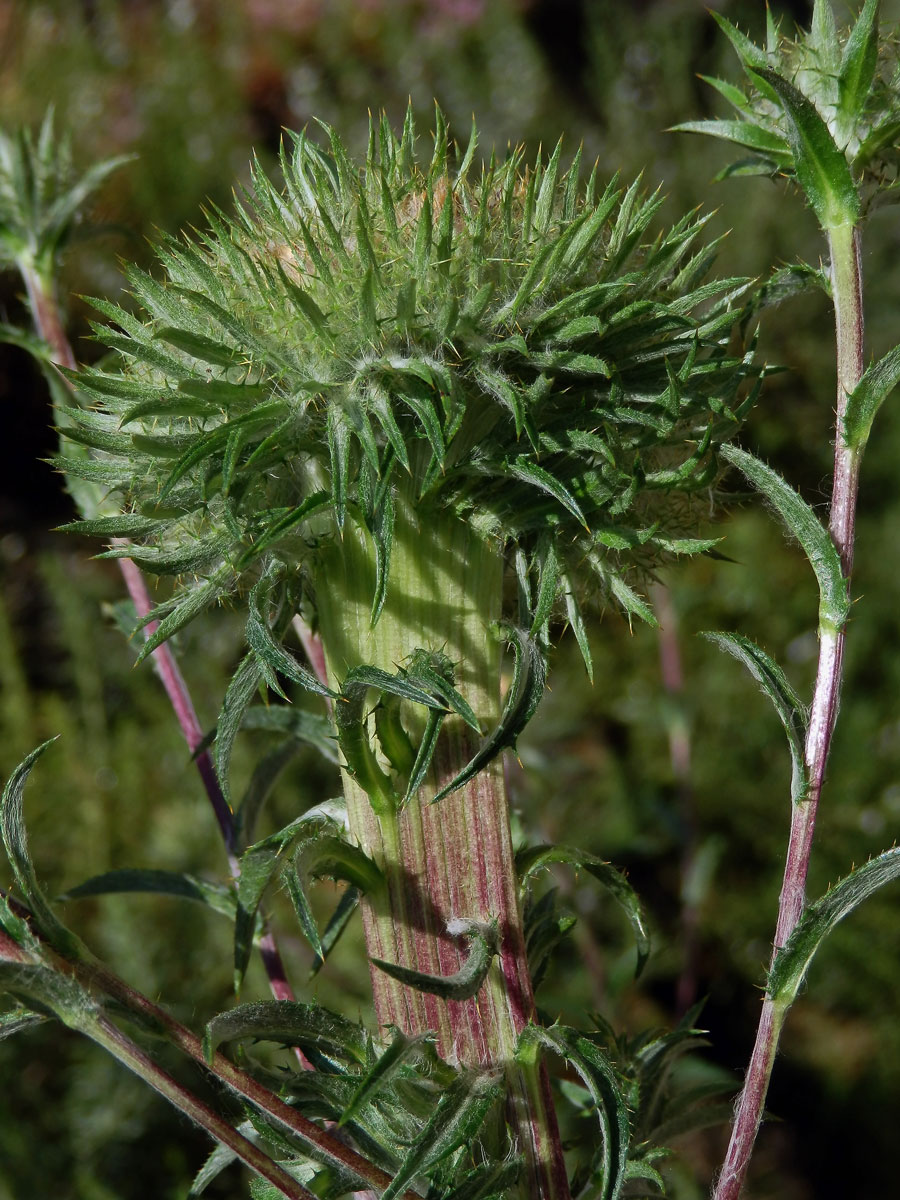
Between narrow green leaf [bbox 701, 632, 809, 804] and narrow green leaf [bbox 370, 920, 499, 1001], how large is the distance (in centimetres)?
38

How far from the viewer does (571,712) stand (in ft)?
17.4

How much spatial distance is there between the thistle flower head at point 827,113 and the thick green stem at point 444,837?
2.01ft

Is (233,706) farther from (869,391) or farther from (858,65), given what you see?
(858,65)

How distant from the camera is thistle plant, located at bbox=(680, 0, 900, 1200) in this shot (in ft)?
3.95

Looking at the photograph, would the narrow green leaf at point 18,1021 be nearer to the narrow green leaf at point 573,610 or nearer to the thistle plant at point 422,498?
the thistle plant at point 422,498

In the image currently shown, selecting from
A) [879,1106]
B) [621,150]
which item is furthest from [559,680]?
[621,150]

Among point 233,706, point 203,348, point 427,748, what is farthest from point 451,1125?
point 203,348

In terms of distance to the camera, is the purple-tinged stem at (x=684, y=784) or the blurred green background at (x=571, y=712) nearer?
the purple-tinged stem at (x=684, y=784)

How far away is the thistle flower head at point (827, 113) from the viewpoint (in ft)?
4.17

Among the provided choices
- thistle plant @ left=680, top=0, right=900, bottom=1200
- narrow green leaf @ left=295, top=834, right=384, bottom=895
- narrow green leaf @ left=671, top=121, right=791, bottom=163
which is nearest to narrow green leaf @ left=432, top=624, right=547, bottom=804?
narrow green leaf @ left=295, top=834, right=384, bottom=895

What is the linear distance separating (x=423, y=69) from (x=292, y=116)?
1.09 m

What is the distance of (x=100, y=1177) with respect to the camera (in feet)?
10.5

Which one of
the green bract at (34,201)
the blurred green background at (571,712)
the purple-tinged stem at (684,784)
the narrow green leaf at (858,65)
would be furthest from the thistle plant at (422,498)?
the purple-tinged stem at (684,784)

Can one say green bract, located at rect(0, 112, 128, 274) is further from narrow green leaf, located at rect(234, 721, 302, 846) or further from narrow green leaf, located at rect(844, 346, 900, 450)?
narrow green leaf, located at rect(844, 346, 900, 450)
